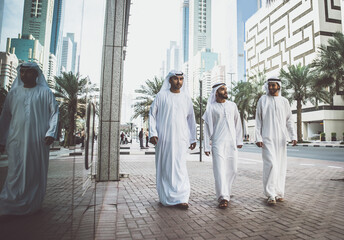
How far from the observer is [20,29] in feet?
3.31

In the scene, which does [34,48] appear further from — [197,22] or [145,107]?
[197,22]

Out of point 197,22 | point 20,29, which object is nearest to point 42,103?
point 20,29

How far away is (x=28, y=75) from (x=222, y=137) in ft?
11.7

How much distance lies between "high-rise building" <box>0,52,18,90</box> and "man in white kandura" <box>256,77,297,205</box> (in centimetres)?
394

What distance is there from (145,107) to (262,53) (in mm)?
39369

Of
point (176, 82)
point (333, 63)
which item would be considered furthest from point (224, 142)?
point (333, 63)

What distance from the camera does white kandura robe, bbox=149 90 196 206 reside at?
4020 mm

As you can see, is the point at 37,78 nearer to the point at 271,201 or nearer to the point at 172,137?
the point at 172,137

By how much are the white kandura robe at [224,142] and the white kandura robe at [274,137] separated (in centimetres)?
44

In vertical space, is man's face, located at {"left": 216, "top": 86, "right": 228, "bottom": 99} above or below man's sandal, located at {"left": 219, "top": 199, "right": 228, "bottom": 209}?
above

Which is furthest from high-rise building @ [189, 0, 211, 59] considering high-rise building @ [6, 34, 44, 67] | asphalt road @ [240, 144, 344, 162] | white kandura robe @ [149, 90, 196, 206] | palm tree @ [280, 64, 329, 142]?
high-rise building @ [6, 34, 44, 67]

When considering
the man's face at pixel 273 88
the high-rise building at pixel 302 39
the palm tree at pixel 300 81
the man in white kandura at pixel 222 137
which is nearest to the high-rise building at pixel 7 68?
the man in white kandura at pixel 222 137

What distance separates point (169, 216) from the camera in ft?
11.2

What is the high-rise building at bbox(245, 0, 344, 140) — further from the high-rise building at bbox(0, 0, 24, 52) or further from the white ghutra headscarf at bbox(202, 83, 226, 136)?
the high-rise building at bbox(0, 0, 24, 52)
